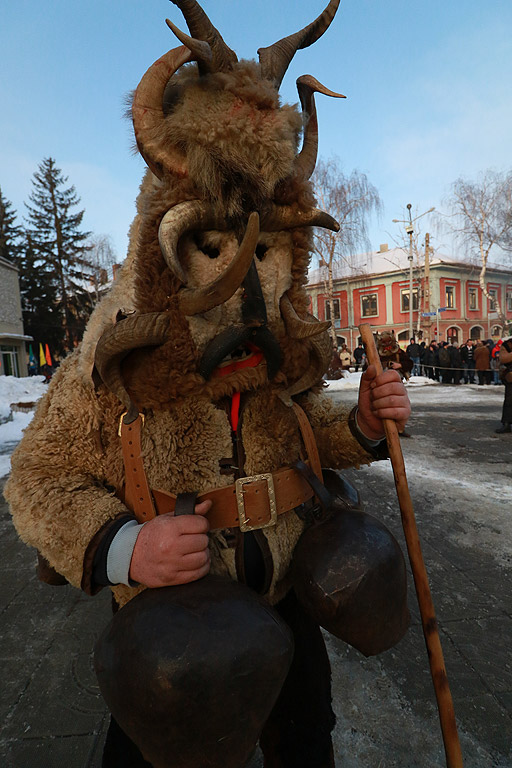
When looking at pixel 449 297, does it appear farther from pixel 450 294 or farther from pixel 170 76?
pixel 170 76

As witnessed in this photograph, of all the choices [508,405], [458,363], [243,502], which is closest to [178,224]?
[243,502]

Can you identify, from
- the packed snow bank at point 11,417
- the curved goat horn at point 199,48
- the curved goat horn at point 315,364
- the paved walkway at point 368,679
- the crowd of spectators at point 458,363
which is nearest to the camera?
the curved goat horn at point 199,48

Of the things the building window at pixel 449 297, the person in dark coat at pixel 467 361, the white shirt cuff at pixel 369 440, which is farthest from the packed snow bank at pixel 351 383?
the building window at pixel 449 297

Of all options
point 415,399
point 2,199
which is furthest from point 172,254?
point 2,199

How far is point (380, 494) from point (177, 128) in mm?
3770

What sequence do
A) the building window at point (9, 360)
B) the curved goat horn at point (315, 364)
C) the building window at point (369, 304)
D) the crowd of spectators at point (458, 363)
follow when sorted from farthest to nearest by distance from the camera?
the building window at point (369, 304), the building window at point (9, 360), the crowd of spectators at point (458, 363), the curved goat horn at point (315, 364)

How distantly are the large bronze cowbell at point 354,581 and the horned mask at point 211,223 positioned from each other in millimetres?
423

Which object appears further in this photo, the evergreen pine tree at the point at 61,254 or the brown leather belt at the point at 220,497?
the evergreen pine tree at the point at 61,254

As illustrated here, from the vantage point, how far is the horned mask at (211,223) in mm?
853

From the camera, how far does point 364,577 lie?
3.01 feet

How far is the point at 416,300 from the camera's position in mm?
29781

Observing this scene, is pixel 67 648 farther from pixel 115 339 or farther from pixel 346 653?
pixel 115 339

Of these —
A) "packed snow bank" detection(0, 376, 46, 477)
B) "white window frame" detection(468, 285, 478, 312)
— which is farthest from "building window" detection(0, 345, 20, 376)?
"white window frame" detection(468, 285, 478, 312)

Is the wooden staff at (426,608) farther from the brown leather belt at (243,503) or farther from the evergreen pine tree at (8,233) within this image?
the evergreen pine tree at (8,233)
